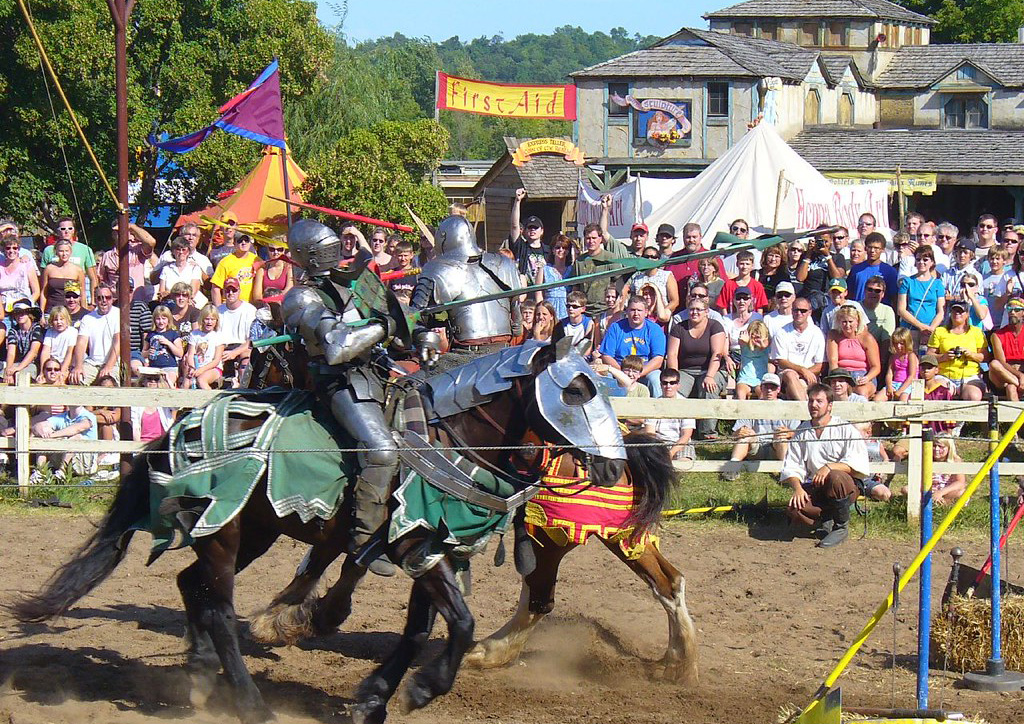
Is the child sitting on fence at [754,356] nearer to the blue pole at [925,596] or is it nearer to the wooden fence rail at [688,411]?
the wooden fence rail at [688,411]

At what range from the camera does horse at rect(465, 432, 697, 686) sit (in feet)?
21.4

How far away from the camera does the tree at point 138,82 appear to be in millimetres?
18734

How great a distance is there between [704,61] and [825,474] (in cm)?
3144

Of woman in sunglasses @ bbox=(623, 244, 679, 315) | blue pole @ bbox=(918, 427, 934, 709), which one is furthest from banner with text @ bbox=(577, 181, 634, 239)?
blue pole @ bbox=(918, 427, 934, 709)

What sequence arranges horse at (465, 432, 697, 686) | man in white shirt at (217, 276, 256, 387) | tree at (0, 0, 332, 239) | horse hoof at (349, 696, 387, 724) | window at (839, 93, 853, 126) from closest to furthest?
1. horse hoof at (349, 696, 387, 724)
2. horse at (465, 432, 697, 686)
3. man in white shirt at (217, 276, 256, 387)
4. tree at (0, 0, 332, 239)
5. window at (839, 93, 853, 126)

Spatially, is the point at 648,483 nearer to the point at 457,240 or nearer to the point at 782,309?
the point at 457,240

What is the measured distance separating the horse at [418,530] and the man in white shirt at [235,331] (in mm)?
4899

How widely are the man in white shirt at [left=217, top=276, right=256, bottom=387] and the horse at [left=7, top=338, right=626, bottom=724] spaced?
16.1 feet

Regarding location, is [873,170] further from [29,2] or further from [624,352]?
[624,352]

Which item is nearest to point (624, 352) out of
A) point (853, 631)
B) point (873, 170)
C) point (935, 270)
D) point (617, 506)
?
point (935, 270)

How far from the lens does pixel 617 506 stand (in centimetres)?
655

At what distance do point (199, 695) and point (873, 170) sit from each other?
29.3 metres

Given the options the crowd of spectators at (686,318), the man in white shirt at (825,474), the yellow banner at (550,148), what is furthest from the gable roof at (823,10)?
the man in white shirt at (825,474)

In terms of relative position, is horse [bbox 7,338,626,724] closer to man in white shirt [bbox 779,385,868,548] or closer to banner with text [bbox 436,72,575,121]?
man in white shirt [bbox 779,385,868,548]
